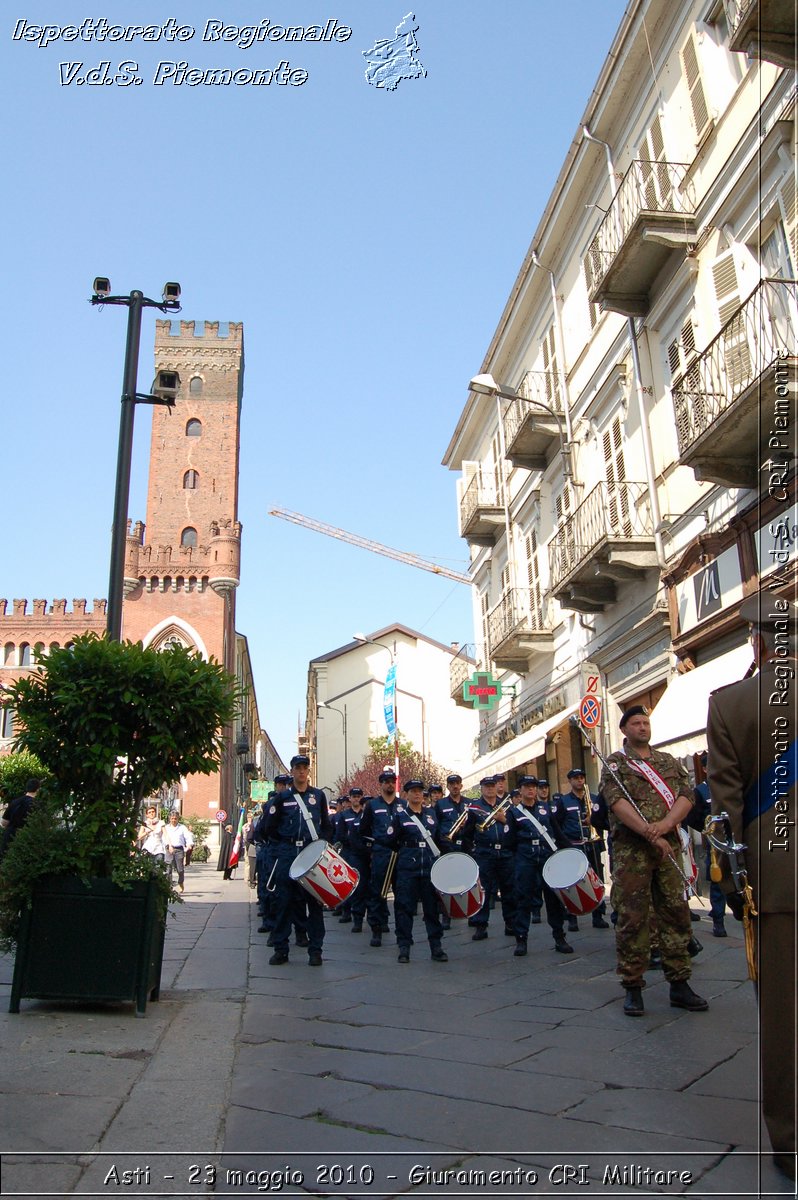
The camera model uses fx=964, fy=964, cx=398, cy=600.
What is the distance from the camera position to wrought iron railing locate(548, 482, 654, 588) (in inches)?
625

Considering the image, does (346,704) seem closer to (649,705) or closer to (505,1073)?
(649,705)

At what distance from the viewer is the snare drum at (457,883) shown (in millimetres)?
→ 9508

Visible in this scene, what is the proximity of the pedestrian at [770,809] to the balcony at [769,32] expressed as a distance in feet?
28.4

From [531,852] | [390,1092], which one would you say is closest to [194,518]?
[531,852]

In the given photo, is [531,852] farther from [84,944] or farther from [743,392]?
[743,392]

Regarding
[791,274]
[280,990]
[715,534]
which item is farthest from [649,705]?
[280,990]

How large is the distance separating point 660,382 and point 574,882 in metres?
9.30

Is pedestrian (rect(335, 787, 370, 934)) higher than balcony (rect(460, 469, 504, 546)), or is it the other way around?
balcony (rect(460, 469, 504, 546))

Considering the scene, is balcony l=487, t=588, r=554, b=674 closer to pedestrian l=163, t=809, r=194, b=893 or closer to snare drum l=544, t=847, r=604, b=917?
pedestrian l=163, t=809, r=194, b=893

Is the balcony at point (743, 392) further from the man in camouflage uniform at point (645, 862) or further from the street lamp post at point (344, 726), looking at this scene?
the street lamp post at point (344, 726)

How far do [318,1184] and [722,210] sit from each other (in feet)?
42.7

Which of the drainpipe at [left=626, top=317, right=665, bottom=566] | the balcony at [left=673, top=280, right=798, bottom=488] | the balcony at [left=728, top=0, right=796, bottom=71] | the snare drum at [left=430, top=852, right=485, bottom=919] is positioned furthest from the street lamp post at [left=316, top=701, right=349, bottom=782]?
the balcony at [left=728, top=0, right=796, bottom=71]

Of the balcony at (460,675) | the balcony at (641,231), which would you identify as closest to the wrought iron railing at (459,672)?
the balcony at (460,675)

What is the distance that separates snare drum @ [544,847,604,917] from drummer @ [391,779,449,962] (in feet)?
4.82
